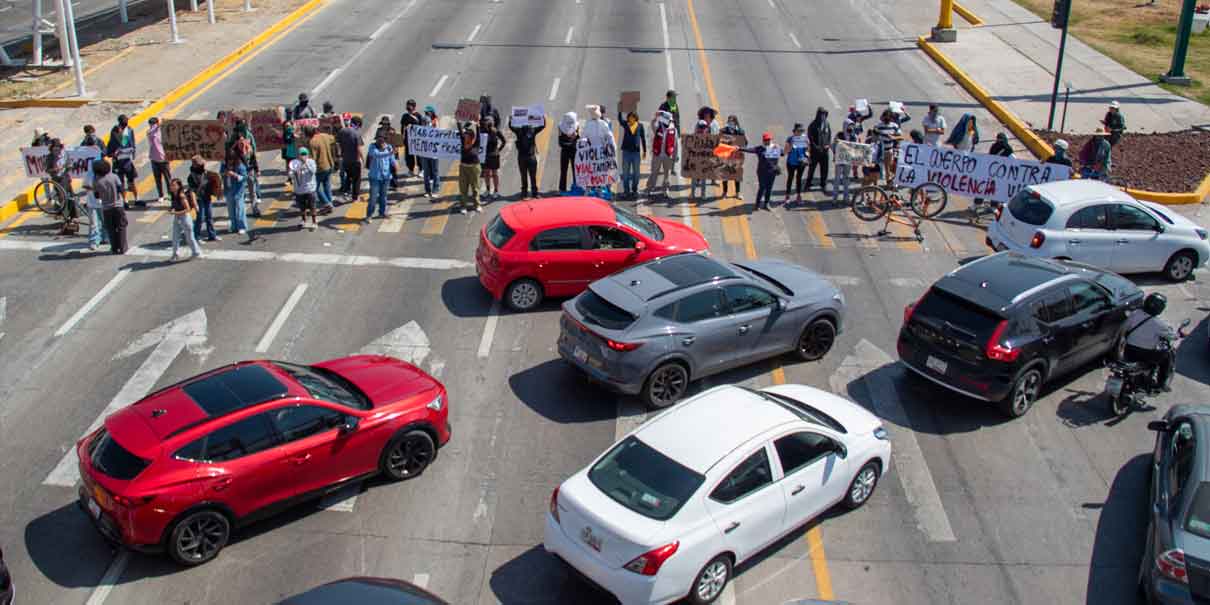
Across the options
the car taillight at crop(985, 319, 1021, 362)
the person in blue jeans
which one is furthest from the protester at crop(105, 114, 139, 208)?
the car taillight at crop(985, 319, 1021, 362)

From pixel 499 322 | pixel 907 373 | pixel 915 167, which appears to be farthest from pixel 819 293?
pixel 915 167

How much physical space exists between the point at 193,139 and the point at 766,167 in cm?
1120

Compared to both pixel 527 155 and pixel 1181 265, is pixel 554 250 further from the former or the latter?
pixel 1181 265

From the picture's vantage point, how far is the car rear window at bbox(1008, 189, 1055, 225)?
18.0 meters

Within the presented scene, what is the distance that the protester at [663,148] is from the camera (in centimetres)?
2139

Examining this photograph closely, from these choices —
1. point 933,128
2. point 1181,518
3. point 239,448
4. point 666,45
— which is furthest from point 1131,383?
point 666,45

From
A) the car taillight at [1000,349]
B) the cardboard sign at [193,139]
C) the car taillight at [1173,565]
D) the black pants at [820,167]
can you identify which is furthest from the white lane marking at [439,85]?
the car taillight at [1173,565]

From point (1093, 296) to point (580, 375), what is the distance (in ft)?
23.0

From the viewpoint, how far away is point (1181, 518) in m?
10.1

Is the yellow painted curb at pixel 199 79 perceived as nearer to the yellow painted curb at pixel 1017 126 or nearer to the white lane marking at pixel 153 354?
the white lane marking at pixel 153 354

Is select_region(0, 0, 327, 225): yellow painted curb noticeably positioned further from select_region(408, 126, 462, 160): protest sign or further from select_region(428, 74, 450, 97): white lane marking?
select_region(408, 126, 462, 160): protest sign

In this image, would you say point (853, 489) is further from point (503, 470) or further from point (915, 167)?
point (915, 167)

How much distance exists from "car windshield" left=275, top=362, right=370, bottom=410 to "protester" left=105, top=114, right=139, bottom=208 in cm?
1007

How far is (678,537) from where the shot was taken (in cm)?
980
